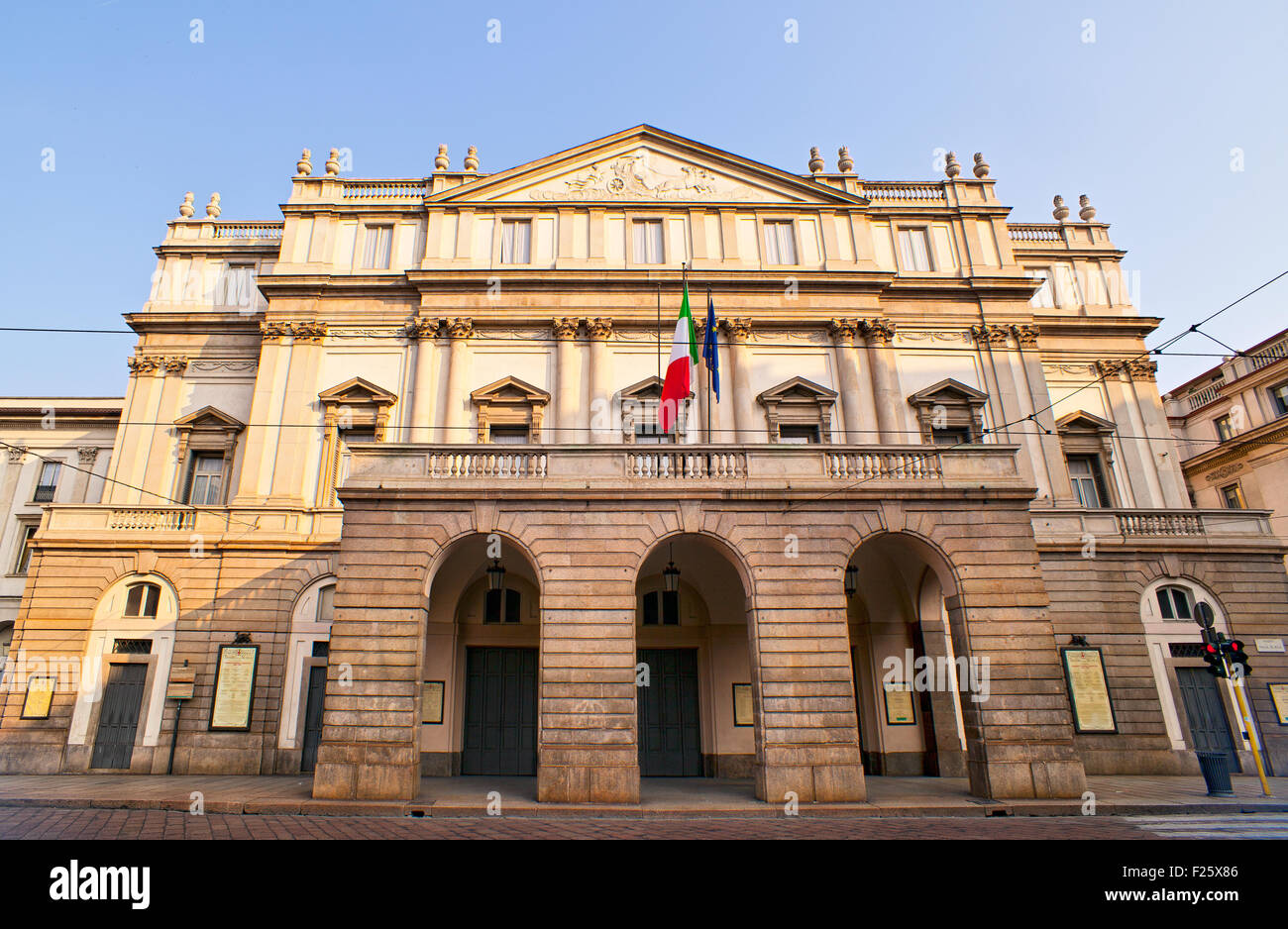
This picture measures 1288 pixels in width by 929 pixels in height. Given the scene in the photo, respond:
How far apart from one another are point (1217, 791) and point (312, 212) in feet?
97.7

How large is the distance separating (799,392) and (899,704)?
968cm

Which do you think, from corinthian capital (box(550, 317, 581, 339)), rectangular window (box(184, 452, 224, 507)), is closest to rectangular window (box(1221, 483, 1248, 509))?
corinthian capital (box(550, 317, 581, 339))

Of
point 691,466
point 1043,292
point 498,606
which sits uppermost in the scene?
point 1043,292

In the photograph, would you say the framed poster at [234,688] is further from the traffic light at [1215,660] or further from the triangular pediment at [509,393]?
the traffic light at [1215,660]

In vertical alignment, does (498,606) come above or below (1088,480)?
below

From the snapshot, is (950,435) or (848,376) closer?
(848,376)

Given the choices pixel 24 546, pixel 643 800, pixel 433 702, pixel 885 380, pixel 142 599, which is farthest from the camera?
pixel 24 546

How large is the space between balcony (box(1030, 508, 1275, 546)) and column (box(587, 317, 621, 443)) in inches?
512

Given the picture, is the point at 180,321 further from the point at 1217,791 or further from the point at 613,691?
the point at 1217,791

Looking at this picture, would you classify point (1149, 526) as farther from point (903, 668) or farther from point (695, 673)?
point (695, 673)

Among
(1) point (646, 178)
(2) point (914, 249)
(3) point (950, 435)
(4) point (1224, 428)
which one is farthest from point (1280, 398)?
(1) point (646, 178)

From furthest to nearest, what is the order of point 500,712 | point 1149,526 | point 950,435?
point 950,435
point 1149,526
point 500,712

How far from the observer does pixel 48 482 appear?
30.7m
